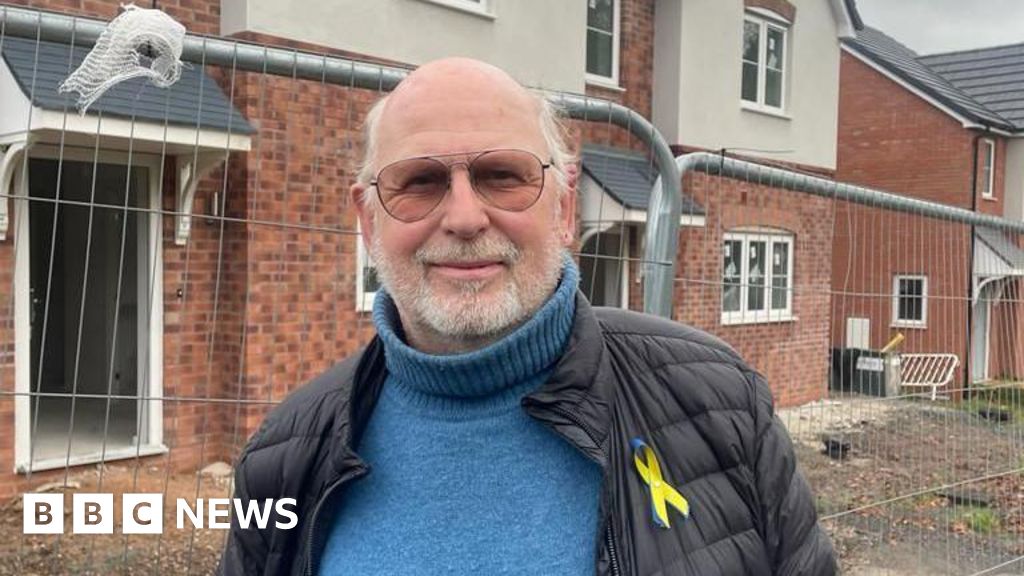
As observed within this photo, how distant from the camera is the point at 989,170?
1998 cm

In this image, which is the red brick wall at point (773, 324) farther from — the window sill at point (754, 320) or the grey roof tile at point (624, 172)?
the grey roof tile at point (624, 172)

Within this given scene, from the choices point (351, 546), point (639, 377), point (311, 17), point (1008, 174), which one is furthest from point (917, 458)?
point (1008, 174)

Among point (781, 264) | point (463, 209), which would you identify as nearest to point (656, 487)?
point (463, 209)

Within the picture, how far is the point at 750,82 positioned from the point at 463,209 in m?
12.8

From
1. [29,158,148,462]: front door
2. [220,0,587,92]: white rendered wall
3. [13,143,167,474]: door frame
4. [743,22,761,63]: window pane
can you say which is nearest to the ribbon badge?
[13,143,167,474]: door frame

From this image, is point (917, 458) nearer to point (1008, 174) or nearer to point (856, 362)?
point (856, 362)

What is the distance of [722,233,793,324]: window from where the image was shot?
4535mm

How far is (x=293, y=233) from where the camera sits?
636 centimetres

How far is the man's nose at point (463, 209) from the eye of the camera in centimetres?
174

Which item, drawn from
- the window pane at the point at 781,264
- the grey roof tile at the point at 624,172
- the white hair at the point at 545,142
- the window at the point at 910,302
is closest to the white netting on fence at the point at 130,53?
the white hair at the point at 545,142

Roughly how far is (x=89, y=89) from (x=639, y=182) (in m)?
6.74

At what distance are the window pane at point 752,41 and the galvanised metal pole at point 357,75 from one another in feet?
36.6

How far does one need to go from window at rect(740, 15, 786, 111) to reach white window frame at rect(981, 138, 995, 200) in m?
7.80

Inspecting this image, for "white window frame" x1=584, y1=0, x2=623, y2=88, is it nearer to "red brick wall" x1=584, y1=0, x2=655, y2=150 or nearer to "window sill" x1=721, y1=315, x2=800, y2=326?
"red brick wall" x1=584, y1=0, x2=655, y2=150
